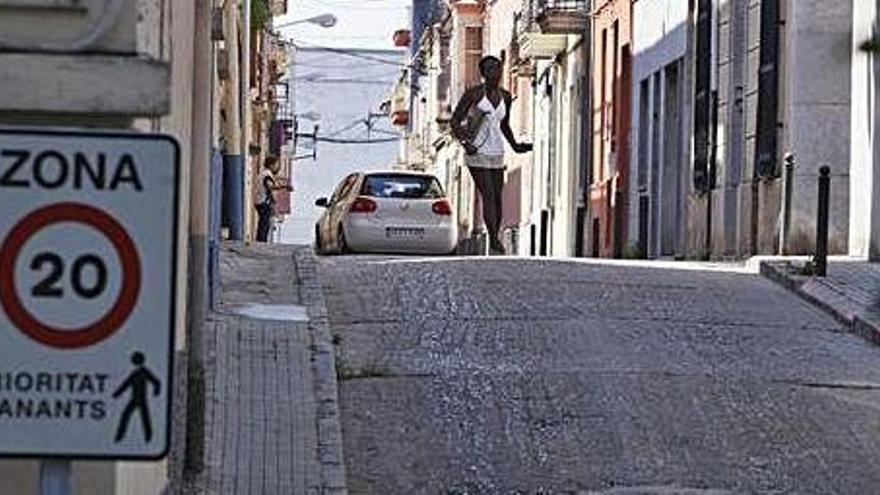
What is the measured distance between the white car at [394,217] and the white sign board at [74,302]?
967 inches

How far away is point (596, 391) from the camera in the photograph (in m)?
12.4

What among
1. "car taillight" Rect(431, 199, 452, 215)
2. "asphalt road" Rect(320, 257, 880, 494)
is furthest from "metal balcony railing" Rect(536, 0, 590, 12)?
"asphalt road" Rect(320, 257, 880, 494)

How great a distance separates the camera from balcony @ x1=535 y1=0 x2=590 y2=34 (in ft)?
137

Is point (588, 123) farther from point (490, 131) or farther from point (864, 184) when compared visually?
point (864, 184)

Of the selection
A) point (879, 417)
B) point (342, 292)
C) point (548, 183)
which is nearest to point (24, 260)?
point (879, 417)

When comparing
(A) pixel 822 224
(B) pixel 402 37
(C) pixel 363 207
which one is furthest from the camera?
(B) pixel 402 37

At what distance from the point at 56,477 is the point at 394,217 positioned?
81.6 ft

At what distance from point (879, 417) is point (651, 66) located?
72.4 ft

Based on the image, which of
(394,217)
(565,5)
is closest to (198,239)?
(394,217)

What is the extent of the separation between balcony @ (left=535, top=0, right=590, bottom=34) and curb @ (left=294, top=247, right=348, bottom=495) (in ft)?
83.7

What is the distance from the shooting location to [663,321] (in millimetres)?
15172

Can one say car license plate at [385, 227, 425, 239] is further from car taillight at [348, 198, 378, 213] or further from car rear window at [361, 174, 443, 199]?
car rear window at [361, 174, 443, 199]

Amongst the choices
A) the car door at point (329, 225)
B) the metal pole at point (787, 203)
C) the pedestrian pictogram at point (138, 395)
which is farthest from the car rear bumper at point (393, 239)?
the pedestrian pictogram at point (138, 395)

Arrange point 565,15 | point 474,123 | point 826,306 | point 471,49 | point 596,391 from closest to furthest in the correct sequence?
point 596,391, point 826,306, point 474,123, point 565,15, point 471,49
